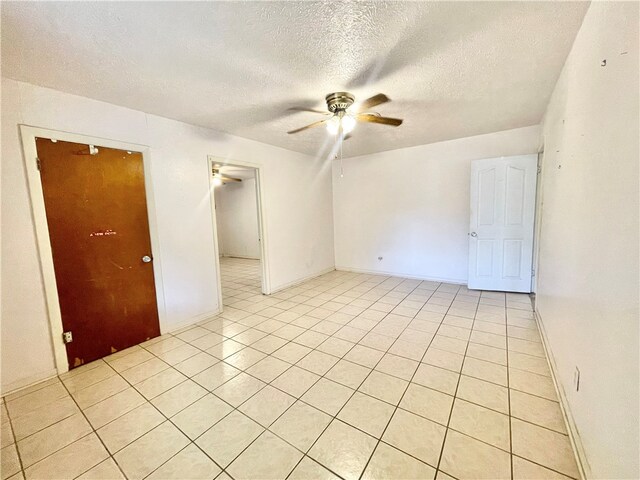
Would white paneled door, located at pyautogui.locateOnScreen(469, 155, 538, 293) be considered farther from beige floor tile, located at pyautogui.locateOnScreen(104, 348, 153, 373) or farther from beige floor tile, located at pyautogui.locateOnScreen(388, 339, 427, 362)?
beige floor tile, located at pyautogui.locateOnScreen(104, 348, 153, 373)

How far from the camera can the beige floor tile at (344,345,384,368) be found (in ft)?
7.44

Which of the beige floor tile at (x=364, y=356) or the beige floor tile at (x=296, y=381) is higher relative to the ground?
the beige floor tile at (x=364, y=356)

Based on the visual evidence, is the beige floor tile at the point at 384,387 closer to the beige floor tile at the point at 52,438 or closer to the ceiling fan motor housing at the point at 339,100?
the beige floor tile at the point at 52,438

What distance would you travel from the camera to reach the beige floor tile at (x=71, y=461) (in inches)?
54.3

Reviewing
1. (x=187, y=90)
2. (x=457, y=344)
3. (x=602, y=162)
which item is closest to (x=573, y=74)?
(x=602, y=162)

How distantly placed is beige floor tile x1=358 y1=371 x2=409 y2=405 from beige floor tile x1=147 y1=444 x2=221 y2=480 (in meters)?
1.06

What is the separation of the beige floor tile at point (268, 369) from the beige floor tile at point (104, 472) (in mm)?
950

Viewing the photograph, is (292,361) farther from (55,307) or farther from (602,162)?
Answer: (602,162)

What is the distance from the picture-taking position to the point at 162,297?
293 centimetres

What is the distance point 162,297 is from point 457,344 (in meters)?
3.20

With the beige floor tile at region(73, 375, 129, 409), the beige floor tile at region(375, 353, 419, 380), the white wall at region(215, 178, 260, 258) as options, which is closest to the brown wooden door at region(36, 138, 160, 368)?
the beige floor tile at region(73, 375, 129, 409)

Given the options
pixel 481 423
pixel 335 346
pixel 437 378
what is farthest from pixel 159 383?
pixel 481 423

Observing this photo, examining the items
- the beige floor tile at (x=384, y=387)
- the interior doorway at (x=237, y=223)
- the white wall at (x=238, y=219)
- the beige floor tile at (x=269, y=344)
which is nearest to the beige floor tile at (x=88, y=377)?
the beige floor tile at (x=269, y=344)

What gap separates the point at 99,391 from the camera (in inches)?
79.7
